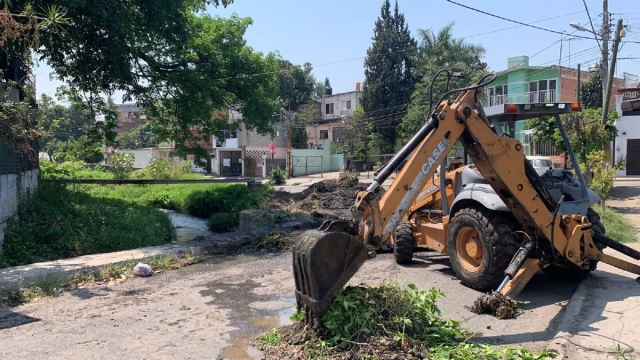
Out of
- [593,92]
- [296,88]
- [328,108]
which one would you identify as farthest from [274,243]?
[296,88]

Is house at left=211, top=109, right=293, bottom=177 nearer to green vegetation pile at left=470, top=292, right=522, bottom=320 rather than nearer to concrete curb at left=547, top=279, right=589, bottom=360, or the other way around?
concrete curb at left=547, top=279, right=589, bottom=360

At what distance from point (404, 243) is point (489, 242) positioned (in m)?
2.34

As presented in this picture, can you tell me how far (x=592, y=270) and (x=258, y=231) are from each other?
7.27 metres

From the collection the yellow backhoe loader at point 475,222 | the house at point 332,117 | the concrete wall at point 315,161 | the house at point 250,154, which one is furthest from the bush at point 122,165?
the yellow backhoe loader at point 475,222

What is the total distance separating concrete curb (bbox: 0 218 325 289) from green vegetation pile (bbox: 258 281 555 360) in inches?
187

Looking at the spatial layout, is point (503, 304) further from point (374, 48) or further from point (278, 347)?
point (374, 48)

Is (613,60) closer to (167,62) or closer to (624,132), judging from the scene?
(624,132)

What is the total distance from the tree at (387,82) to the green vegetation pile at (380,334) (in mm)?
44085

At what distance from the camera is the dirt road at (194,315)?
5.44m

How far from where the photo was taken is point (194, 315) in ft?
21.8

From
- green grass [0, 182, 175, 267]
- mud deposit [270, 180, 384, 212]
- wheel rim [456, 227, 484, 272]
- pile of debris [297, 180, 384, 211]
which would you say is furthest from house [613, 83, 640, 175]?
green grass [0, 182, 175, 267]

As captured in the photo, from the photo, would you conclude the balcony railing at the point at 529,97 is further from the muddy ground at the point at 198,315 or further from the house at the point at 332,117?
the muddy ground at the point at 198,315

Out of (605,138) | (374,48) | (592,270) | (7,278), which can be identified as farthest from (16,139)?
(374,48)

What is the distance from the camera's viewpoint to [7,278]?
8102mm
